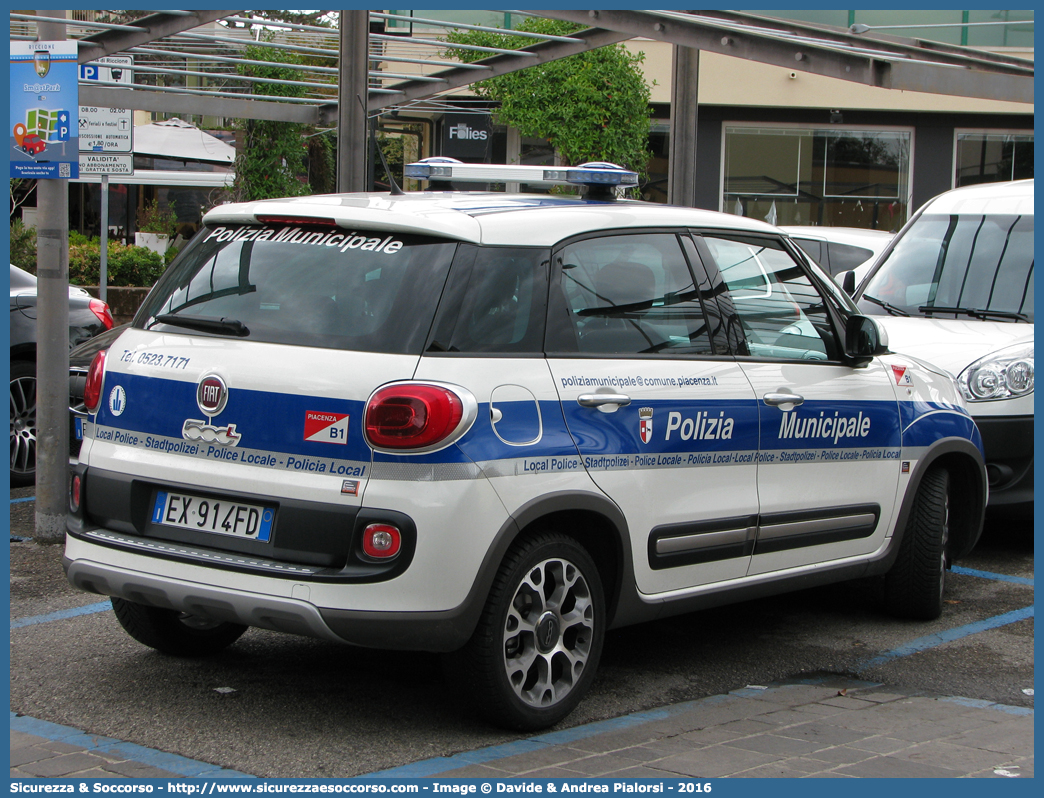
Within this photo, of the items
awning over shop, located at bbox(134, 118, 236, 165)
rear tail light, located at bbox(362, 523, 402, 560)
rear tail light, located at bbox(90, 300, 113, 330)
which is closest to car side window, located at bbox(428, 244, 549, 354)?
rear tail light, located at bbox(362, 523, 402, 560)

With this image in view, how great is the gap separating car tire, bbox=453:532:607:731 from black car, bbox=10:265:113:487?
5.00 meters

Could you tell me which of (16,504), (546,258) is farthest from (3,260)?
(546,258)

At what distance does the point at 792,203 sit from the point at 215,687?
87.5ft

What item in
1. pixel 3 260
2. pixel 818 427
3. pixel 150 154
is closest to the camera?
pixel 818 427

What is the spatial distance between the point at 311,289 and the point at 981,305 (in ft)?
17.8

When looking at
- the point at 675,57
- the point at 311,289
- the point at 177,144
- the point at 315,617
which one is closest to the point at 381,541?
the point at 315,617

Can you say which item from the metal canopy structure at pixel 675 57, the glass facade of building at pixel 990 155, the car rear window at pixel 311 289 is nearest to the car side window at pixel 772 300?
the car rear window at pixel 311 289

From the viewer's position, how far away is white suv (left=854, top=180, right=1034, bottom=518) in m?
7.50

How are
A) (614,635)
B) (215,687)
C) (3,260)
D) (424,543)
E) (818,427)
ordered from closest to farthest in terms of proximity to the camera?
(424,543) → (215,687) → (818,427) → (614,635) → (3,260)

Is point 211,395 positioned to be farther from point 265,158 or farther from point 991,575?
point 265,158

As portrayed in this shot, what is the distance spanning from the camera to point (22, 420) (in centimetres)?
860

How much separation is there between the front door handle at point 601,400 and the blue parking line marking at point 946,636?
1763 millimetres

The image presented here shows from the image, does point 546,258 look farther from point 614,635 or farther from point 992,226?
point 992,226

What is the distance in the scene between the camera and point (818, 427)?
546cm
